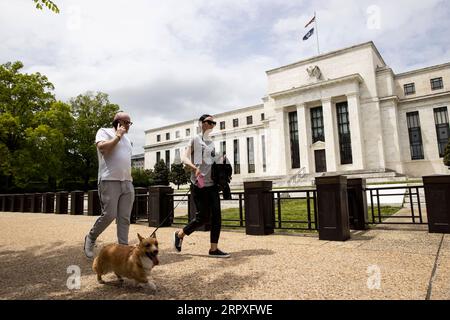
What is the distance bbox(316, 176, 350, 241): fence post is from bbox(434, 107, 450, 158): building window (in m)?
35.9

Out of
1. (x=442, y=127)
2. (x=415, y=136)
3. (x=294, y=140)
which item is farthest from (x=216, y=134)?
(x=442, y=127)

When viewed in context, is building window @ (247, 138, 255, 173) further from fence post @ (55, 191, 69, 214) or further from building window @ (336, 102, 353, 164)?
fence post @ (55, 191, 69, 214)

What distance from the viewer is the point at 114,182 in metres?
3.75

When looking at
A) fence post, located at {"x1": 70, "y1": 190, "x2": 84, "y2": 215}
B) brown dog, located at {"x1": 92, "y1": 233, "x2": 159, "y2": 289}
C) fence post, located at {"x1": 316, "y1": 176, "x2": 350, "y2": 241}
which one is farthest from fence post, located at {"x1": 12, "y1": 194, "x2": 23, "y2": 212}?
fence post, located at {"x1": 316, "y1": 176, "x2": 350, "y2": 241}

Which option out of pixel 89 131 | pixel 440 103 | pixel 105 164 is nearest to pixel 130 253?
pixel 105 164

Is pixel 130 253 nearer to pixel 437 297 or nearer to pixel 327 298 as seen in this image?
pixel 327 298

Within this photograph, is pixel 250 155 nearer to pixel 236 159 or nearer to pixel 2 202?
pixel 236 159

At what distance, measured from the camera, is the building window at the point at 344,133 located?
35.8 m

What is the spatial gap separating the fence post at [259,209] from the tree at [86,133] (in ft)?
103

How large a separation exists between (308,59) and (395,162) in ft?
55.3

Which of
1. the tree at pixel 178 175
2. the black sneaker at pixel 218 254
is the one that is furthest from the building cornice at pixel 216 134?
the black sneaker at pixel 218 254

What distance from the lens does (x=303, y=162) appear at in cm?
3700

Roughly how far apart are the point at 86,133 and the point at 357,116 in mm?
32084

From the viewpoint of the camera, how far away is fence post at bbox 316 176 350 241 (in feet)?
17.9
